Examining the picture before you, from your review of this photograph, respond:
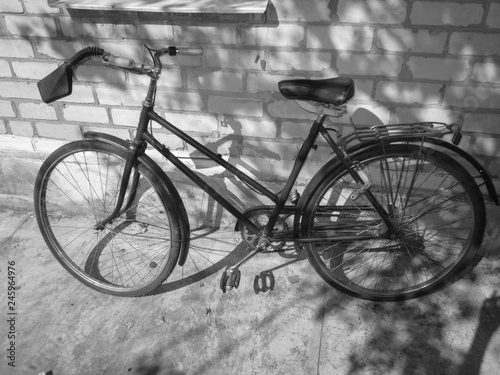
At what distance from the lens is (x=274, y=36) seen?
7.68 feet

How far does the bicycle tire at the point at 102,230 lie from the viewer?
8.26 ft

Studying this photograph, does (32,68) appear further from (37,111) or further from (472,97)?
(472,97)

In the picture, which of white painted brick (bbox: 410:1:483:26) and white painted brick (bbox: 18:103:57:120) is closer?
white painted brick (bbox: 410:1:483:26)

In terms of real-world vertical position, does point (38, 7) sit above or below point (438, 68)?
above

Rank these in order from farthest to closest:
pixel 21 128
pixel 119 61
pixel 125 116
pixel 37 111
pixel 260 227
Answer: pixel 21 128 → pixel 37 111 → pixel 125 116 → pixel 260 227 → pixel 119 61

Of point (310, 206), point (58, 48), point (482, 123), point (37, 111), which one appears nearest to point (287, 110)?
point (310, 206)

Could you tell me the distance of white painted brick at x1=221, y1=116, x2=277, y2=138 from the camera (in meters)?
2.65

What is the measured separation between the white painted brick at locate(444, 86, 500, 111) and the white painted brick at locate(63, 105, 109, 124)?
219 cm

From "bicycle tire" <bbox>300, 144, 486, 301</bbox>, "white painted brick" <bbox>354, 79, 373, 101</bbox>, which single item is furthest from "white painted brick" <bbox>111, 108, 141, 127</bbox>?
"white painted brick" <bbox>354, 79, 373, 101</bbox>

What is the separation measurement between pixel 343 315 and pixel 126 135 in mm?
1866

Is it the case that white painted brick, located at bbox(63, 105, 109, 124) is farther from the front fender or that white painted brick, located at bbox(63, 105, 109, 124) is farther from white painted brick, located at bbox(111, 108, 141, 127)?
the front fender

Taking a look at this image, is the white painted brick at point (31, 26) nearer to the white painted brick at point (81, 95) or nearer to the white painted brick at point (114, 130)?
the white painted brick at point (81, 95)

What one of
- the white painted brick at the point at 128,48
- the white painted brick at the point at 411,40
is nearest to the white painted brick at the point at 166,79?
the white painted brick at the point at 128,48

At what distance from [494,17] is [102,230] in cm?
269
